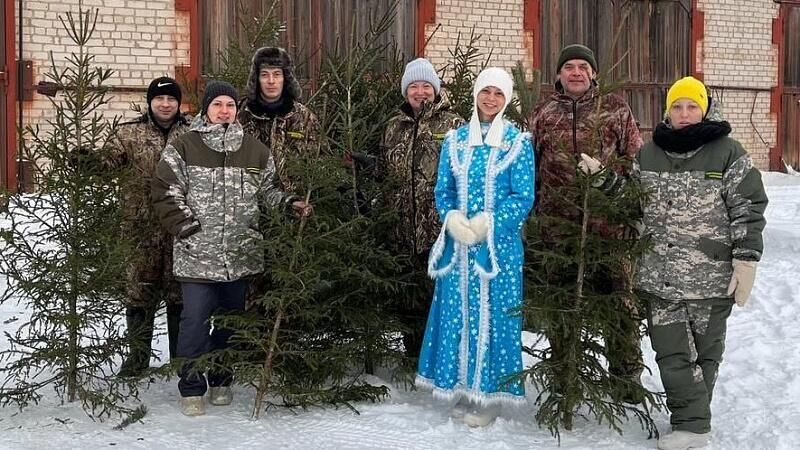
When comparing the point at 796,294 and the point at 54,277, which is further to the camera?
the point at 796,294

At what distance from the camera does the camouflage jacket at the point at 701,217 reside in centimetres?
418

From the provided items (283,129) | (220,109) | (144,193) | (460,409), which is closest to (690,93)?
(460,409)

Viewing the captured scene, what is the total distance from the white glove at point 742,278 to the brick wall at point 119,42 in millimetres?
8902

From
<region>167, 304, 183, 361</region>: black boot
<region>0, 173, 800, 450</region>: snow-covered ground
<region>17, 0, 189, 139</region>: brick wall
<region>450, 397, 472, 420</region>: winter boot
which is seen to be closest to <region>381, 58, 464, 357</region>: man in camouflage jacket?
<region>450, 397, 472, 420</region>: winter boot

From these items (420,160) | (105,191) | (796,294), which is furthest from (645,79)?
(105,191)

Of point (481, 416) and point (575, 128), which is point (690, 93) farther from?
point (481, 416)

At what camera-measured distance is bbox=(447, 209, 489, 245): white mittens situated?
14.5 feet

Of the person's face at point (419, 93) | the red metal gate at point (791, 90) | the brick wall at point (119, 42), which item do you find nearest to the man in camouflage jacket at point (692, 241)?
the person's face at point (419, 93)

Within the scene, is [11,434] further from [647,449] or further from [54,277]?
[647,449]

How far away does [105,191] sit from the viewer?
4598 millimetres

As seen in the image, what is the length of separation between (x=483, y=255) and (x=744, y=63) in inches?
575

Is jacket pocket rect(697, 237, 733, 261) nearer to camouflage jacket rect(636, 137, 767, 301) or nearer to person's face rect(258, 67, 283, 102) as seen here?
camouflage jacket rect(636, 137, 767, 301)

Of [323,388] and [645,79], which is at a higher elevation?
[645,79]

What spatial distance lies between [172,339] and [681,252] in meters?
3.18
